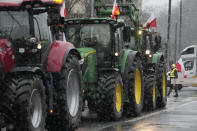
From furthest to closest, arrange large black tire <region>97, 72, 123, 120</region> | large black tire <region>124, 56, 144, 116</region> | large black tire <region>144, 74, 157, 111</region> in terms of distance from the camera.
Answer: large black tire <region>144, 74, 157, 111</region>
large black tire <region>124, 56, 144, 116</region>
large black tire <region>97, 72, 123, 120</region>

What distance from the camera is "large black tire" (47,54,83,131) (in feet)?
34.6

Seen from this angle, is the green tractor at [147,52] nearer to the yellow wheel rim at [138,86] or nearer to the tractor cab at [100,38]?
the yellow wheel rim at [138,86]

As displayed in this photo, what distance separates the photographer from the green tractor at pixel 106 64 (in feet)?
45.4

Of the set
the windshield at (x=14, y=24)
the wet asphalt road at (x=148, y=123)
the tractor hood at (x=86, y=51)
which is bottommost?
the wet asphalt road at (x=148, y=123)

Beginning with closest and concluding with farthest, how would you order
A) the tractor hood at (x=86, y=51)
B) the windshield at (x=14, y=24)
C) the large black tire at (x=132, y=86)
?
the windshield at (x=14, y=24), the tractor hood at (x=86, y=51), the large black tire at (x=132, y=86)

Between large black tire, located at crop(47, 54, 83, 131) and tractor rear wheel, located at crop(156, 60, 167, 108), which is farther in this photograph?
tractor rear wheel, located at crop(156, 60, 167, 108)

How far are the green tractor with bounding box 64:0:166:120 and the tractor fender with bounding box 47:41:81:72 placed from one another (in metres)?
2.87

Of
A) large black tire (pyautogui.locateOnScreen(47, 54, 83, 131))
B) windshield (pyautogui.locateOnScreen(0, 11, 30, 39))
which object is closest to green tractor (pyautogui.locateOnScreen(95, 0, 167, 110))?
large black tire (pyautogui.locateOnScreen(47, 54, 83, 131))

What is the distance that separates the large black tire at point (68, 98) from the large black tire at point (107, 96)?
7.11 ft

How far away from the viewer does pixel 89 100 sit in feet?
45.7

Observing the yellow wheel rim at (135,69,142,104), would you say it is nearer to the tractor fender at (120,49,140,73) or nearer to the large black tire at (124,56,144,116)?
the large black tire at (124,56,144,116)

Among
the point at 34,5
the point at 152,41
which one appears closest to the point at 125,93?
the point at 152,41

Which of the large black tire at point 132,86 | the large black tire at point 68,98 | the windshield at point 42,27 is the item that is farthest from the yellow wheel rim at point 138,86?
the windshield at point 42,27

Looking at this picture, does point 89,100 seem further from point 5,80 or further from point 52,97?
point 5,80
